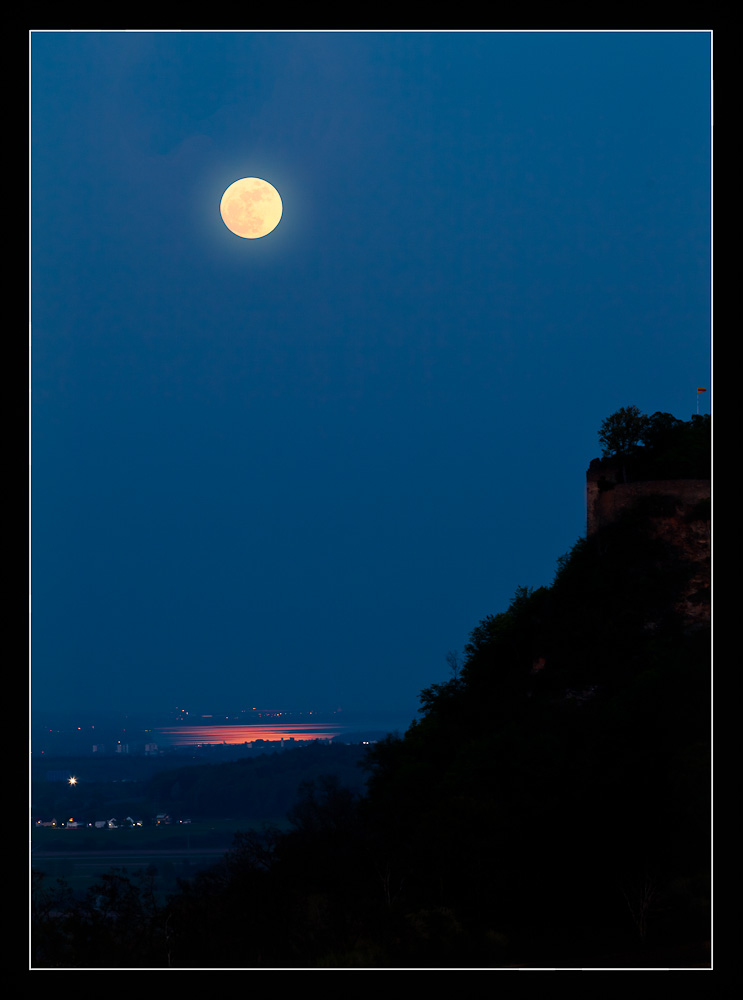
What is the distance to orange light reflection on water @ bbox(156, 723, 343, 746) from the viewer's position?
36.3 m

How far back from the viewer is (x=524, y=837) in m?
17.2

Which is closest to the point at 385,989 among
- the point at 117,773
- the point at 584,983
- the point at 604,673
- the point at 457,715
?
the point at 584,983

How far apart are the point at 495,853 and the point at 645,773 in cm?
331

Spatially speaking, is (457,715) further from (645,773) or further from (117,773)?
(117,773)

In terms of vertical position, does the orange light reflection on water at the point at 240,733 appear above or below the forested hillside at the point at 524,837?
below

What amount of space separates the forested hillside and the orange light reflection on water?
37.9 ft

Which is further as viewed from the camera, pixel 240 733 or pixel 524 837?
pixel 240 733

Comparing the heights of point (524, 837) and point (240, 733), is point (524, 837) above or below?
above

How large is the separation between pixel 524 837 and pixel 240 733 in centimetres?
2675

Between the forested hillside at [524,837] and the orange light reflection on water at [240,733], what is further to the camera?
the orange light reflection on water at [240,733]

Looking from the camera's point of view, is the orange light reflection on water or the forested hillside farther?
the orange light reflection on water

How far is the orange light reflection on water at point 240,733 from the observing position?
36.3 metres

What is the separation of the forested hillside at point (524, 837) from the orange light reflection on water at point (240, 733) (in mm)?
11553

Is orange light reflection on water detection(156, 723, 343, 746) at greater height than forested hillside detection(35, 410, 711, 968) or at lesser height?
lesser
